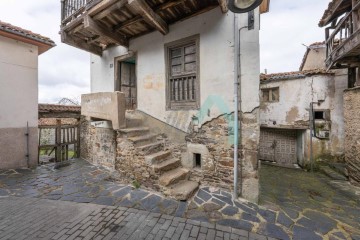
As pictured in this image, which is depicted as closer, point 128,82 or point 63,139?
point 128,82

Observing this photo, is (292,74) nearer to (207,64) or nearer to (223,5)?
(207,64)

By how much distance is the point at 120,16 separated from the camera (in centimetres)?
521

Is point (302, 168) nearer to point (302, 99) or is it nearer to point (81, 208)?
point (302, 99)

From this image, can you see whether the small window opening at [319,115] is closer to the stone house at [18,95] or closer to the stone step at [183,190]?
the stone step at [183,190]

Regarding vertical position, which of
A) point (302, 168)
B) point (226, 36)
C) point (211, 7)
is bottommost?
point (302, 168)

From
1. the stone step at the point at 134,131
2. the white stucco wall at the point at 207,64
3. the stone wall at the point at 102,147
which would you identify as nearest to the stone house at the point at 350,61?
the white stucco wall at the point at 207,64

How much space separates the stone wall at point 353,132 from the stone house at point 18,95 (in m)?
12.0

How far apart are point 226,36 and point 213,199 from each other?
4252mm

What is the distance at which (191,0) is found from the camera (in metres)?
4.49

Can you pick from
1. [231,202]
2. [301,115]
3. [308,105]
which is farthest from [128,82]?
[308,105]

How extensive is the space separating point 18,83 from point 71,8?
3490 millimetres

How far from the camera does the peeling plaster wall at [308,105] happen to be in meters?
8.16

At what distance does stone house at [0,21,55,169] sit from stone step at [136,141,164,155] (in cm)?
516

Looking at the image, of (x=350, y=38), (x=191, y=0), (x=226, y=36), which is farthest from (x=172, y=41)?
(x=350, y=38)
